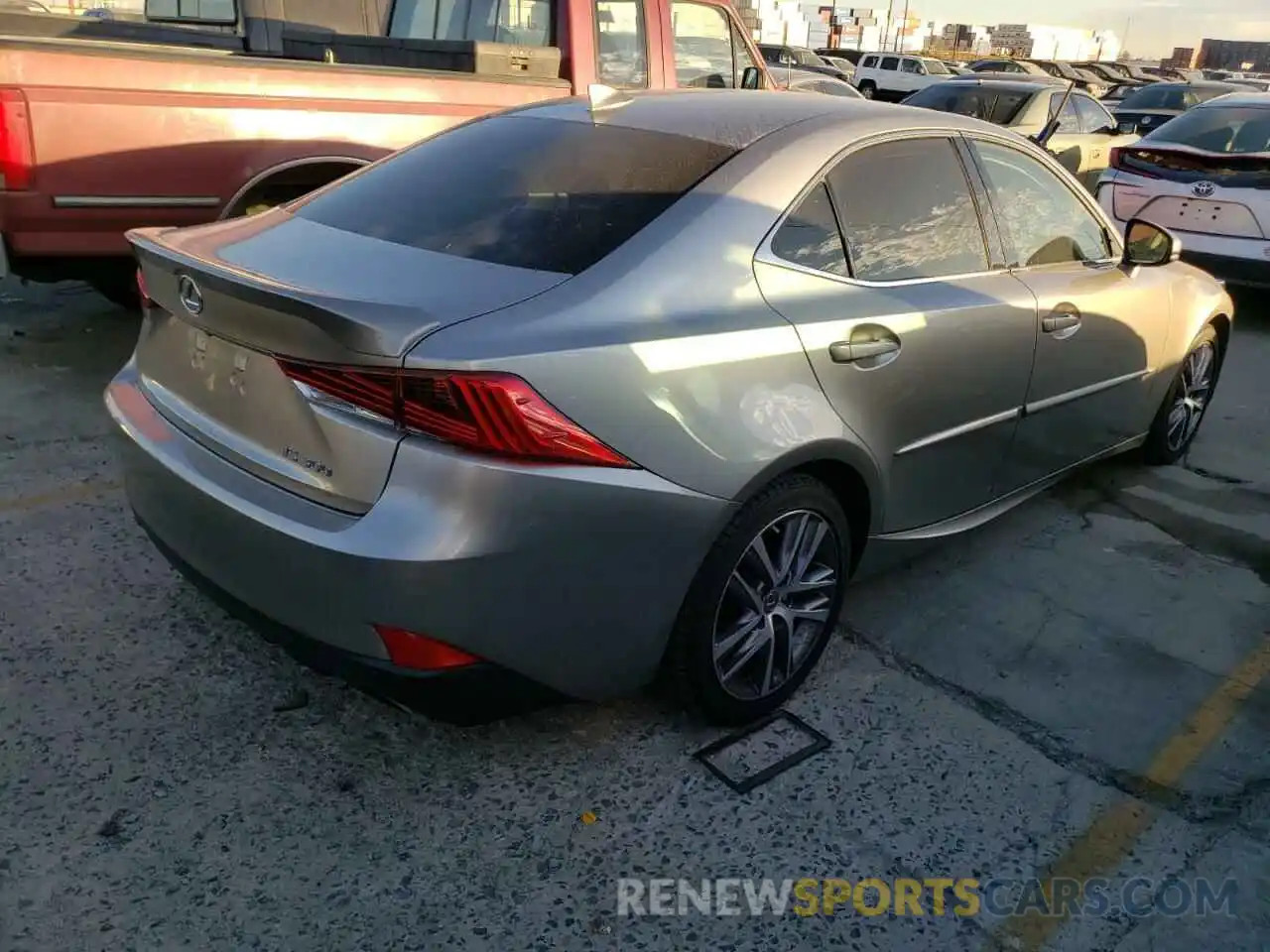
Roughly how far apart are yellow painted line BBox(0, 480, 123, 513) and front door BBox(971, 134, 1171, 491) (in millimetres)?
3415

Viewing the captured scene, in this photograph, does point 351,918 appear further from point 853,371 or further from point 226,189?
point 226,189

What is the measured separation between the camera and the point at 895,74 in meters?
31.7

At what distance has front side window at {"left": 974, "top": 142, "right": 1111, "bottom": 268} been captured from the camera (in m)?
3.67

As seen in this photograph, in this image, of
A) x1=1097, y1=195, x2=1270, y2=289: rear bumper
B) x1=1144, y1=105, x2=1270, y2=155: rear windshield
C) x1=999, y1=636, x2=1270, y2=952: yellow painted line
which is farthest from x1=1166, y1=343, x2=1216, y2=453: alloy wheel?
x1=1144, y1=105, x2=1270, y2=155: rear windshield

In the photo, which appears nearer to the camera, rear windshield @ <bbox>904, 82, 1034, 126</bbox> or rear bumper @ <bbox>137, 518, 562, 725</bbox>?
rear bumper @ <bbox>137, 518, 562, 725</bbox>

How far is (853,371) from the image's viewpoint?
288 cm

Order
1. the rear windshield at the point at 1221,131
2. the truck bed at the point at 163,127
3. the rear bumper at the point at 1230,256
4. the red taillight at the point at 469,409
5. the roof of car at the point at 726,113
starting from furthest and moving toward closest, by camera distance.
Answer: the rear windshield at the point at 1221,131 → the rear bumper at the point at 1230,256 → the truck bed at the point at 163,127 → the roof of car at the point at 726,113 → the red taillight at the point at 469,409

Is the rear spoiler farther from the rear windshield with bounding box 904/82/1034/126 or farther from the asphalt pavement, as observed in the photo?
the rear windshield with bounding box 904/82/1034/126

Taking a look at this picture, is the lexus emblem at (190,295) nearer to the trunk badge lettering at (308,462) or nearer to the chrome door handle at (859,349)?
the trunk badge lettering at (308,462)

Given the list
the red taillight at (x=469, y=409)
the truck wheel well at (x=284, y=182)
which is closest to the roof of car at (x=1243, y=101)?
the truck wheel well at (x=284, y=182)

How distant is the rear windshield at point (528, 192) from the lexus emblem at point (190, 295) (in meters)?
0.47

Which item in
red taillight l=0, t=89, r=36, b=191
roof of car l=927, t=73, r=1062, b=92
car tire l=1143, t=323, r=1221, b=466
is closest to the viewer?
red taillight l=0, t=89, r=36, b=191

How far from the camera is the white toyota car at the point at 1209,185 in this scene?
752 centimetres

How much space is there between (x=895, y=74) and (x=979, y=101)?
21103 millimetres
